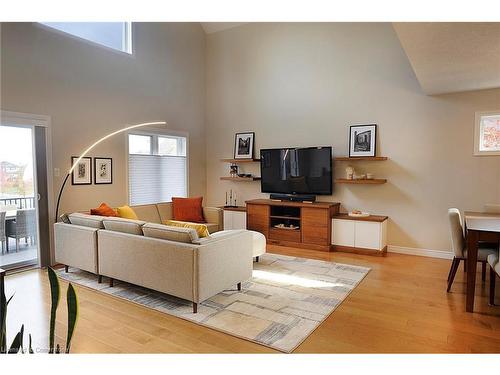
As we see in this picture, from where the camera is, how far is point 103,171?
5.20 m

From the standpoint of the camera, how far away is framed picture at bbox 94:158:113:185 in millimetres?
5105

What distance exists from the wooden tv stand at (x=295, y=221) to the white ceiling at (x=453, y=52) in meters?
2.31

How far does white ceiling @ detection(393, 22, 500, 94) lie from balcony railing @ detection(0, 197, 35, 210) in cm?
463

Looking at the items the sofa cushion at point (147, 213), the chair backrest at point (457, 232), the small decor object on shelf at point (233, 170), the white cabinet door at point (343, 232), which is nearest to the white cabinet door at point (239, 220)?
the small decor object on shelf at point (233, 170)

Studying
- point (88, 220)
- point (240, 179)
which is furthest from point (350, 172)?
point (88, 220)

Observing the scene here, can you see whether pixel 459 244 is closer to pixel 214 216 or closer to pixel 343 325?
pixel 343 325

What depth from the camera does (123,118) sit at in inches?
214

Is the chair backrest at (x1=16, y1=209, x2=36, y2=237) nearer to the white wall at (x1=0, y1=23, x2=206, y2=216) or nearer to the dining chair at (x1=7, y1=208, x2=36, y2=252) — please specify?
the dining chair at (x1=7, y1=208, x2=36, y2=252)

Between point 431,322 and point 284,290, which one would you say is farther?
point 284,290

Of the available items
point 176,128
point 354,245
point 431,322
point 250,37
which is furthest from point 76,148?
point 431,322

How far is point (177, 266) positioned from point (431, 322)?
225cm

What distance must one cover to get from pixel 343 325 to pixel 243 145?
4375mm

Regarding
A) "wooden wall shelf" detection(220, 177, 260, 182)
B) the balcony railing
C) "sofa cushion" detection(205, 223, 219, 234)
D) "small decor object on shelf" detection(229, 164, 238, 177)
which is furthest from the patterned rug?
"small decor object on shelf" detection(229, 164, 238, 177)

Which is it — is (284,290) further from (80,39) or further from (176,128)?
(80,39)
